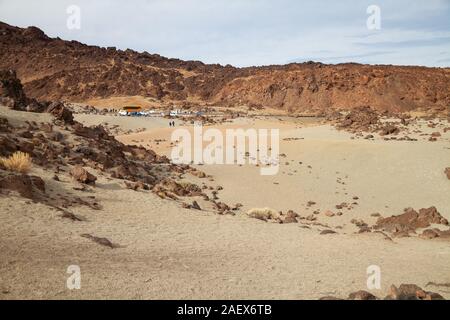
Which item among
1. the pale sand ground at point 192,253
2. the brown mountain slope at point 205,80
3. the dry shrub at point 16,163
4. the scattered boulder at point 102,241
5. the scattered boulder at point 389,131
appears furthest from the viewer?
the brown mountain slope at point 205,80

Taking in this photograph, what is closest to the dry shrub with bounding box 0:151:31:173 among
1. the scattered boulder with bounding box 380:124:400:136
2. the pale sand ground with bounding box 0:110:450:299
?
the pale sand ground with bounding box 0:110:450:299

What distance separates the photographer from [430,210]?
12109mm

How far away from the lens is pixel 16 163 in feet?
32.9

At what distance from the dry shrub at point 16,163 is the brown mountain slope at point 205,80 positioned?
40.7 m

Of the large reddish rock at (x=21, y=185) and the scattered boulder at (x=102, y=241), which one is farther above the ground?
the large reddish rock at (x=21, y=185)

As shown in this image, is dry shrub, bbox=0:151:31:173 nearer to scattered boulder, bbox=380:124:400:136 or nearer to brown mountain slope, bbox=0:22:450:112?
scattered boulder, bbox=380:124:400:136

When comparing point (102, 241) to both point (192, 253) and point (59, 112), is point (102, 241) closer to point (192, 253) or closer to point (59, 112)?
point (192, 253)

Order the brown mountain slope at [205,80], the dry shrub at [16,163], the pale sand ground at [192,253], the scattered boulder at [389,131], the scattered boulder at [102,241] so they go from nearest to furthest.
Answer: the pale sand ground at [192,253] → the scattered boulder at [102,241] → the dry shrub at [16,163] → the scattered boulder at [389,131] → the brown mountain slope at [205,80]

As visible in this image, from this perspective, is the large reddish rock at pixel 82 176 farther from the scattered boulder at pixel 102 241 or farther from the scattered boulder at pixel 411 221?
the scattered boulder at pixel 411 221

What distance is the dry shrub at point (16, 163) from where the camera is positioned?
32.1 ft

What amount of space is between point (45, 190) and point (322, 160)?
1362 centimetres

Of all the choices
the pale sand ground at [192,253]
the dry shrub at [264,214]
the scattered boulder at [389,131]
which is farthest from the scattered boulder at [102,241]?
the scattered boulder at [389,131]
